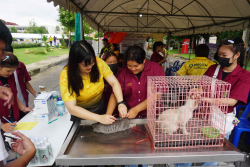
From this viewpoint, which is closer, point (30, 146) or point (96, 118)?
point (30, 146)

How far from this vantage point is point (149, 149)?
1.17 metres

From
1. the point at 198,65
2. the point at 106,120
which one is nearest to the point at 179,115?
the point at 106,120

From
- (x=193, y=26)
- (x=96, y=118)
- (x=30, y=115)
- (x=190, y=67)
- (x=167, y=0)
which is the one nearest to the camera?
(x=96, y=118)

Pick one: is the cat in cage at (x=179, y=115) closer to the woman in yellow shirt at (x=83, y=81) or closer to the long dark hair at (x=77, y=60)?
the woman in yellow shirt at (x=83, y=81)

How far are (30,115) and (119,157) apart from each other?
1681 mm

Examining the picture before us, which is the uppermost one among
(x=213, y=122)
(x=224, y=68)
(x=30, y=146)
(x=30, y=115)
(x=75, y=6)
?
(x=75, y=6)

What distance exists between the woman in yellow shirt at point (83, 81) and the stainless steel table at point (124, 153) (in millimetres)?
188

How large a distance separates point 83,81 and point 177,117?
979mm

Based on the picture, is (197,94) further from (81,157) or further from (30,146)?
(30,146)

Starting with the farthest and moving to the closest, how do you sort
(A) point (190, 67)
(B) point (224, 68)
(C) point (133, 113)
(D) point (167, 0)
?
(D) point (167, 0) → (A) point (190, 67) → (B) point (224, 68) → (C) point (133, 113)

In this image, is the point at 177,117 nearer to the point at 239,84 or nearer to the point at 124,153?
the point at 124,153

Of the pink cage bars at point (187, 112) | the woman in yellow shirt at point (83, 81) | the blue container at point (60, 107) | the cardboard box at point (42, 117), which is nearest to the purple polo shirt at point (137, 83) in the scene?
the woman in yellow shirt at point (83, 81)

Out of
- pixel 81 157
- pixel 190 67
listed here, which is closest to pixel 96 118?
pixel 81 157

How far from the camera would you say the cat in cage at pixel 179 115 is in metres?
1.10
